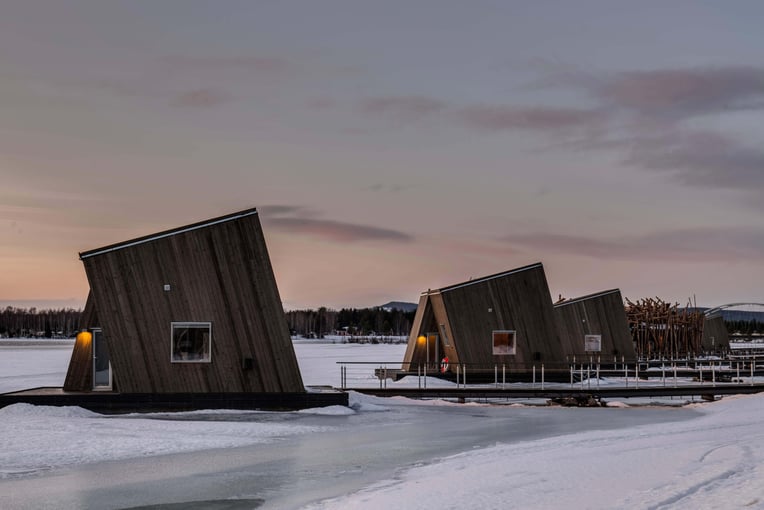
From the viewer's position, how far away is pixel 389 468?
15242mm

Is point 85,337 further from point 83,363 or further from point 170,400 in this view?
point 170,400

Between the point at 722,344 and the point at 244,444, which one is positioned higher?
the point at 722,344

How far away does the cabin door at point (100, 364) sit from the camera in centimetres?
2539

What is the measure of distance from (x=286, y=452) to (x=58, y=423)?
6759mm

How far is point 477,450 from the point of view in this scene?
1731 cm

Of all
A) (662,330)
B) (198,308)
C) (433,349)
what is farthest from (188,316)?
(662,330)

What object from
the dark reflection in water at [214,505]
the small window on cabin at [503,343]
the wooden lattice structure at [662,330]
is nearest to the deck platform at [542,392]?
the small window on cabin at [503,343]

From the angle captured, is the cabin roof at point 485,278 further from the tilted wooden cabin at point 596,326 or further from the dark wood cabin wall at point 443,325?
the tilted wooden cabin at point 596,326

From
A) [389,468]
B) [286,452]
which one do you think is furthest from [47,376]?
[389,468]

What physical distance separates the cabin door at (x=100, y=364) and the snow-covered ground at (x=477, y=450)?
2.46 metres

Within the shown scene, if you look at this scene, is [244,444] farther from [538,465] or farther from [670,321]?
[670,321]

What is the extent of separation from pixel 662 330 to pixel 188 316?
41.3 metres

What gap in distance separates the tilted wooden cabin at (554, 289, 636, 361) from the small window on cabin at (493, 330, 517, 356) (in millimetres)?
8197

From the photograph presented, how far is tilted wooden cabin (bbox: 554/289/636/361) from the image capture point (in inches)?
1759
